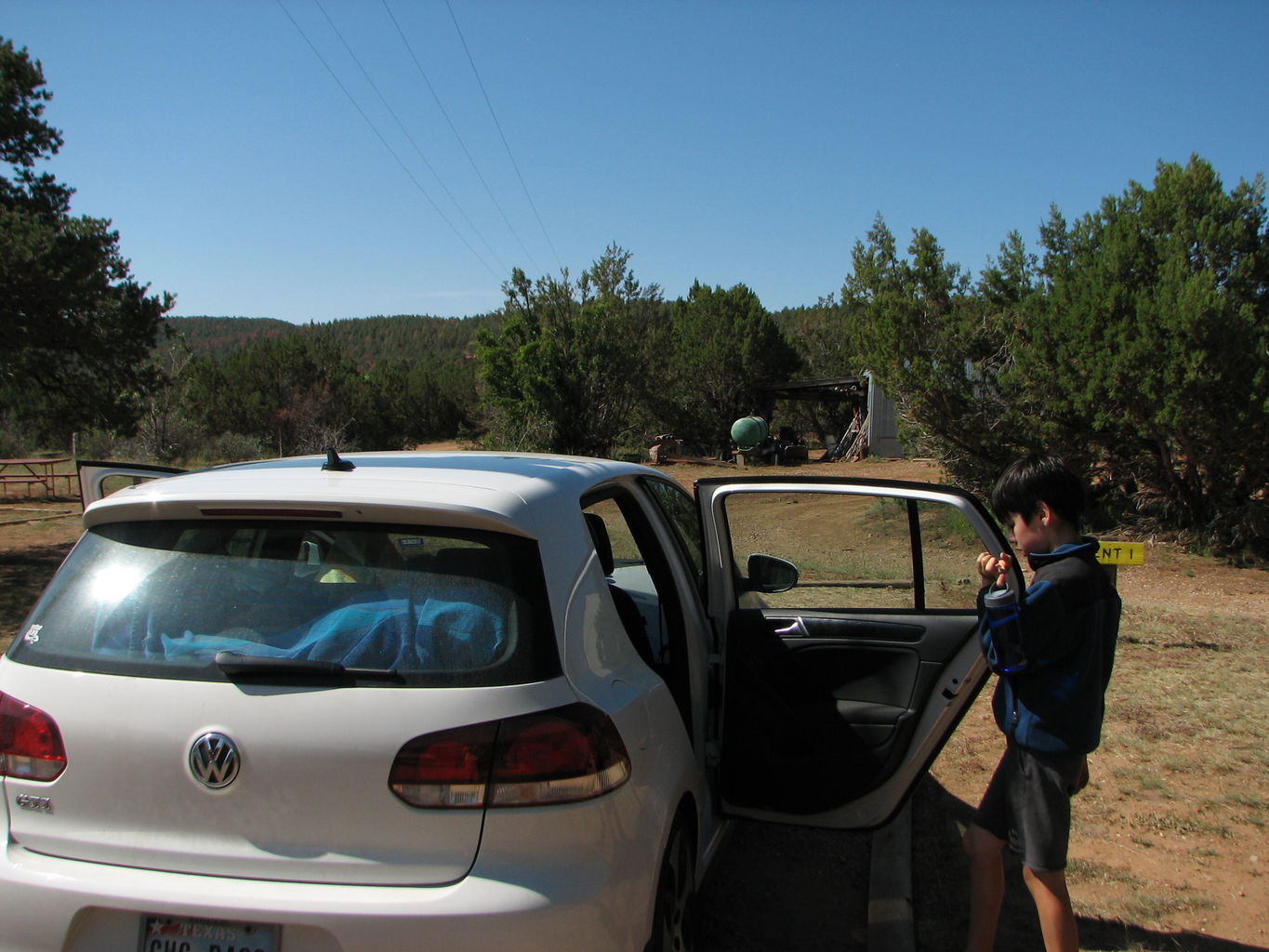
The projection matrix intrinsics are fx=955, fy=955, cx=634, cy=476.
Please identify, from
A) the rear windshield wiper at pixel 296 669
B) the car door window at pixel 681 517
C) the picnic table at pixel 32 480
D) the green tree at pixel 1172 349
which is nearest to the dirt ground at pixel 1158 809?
the car door window at pixel 681 517

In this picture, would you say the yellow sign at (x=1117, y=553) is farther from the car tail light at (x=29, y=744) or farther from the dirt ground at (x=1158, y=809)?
the car tail light at (x=29, y=744)

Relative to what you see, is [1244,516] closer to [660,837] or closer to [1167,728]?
[1167,728]

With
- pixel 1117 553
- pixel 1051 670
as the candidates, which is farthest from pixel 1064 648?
pixel 1117 553

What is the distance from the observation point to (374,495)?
7.63 feet

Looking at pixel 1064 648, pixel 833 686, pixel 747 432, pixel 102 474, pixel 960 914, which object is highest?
pixel 747 432

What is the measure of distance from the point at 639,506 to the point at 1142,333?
10.8m

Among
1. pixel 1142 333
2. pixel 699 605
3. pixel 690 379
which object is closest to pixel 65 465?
pixel 690 379

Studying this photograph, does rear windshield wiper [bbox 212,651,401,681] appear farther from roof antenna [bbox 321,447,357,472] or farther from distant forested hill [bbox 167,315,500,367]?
distant forested hill [bbox 167,315,500,367]

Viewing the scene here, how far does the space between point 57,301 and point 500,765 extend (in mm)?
12795

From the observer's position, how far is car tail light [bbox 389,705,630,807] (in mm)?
2080

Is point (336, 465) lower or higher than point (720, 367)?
lower

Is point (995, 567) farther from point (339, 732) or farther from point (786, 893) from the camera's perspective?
point (339, 732)

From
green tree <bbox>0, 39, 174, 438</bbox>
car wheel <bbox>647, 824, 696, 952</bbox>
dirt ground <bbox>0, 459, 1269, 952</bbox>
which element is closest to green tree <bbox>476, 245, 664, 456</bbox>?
green tree <bbox>0, 39, 174, 438</bbox>

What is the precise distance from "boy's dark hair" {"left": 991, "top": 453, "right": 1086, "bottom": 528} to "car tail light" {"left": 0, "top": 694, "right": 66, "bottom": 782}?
248 cm
